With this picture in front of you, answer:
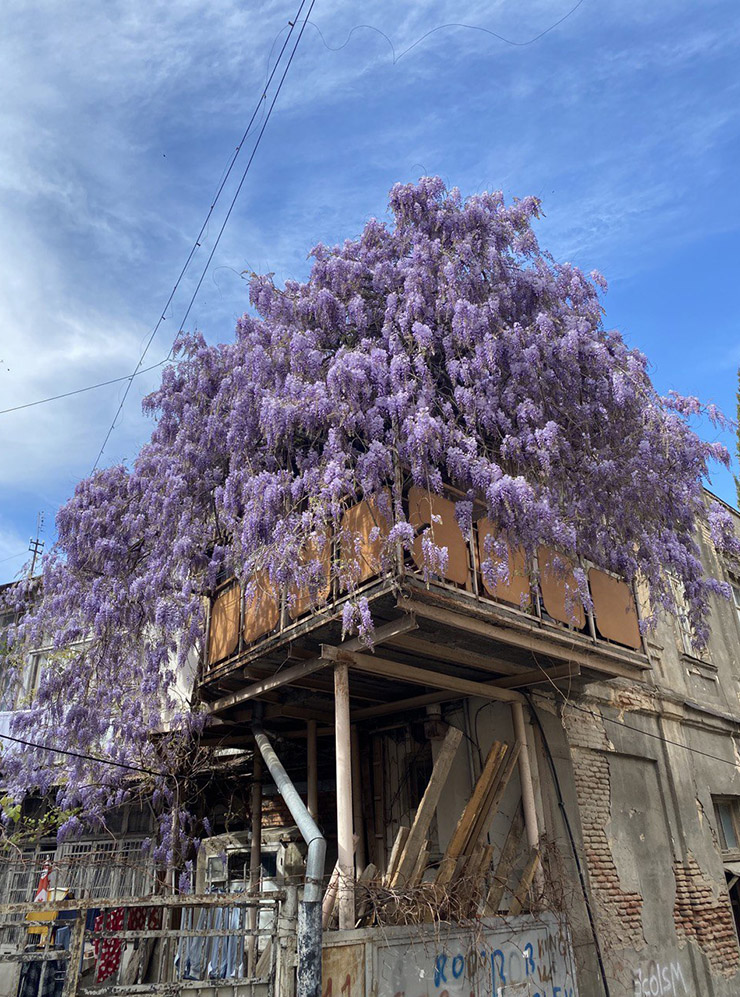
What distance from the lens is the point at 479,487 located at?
8109mm

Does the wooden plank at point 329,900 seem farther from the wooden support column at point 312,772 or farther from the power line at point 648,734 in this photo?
the power line at point 648,734

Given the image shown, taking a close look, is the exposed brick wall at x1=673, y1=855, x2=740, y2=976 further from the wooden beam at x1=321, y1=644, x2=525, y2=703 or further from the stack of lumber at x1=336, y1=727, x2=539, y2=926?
the wooden beam at x1=321, y1=644, x2=525, y2=703

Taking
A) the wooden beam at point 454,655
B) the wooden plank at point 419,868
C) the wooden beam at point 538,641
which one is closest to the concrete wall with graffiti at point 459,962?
the wooden plank at point 419,868

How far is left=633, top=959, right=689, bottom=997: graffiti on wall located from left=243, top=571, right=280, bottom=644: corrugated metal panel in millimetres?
6068

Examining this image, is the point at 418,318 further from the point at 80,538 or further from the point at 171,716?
the point at 171,716

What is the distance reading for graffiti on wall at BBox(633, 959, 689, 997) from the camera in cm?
923

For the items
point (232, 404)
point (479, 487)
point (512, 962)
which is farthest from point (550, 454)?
point (512, 962)

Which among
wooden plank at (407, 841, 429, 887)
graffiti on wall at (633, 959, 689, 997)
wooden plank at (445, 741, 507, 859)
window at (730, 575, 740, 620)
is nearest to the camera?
wooden plank at (407, 841, 429, 887)

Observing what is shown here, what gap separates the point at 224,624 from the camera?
9734 millimetres

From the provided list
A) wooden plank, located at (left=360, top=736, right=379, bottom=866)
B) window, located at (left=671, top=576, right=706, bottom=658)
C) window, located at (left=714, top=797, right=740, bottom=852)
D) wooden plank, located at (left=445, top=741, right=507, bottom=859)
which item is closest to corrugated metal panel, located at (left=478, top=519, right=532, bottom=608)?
wooden plank, located at (left=445, top=741, right=507, bottom=859)

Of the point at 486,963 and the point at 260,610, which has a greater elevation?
the point at 260,610

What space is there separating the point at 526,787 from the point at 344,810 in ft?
8.80

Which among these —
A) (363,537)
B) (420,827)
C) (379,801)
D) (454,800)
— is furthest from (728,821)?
(363,537)

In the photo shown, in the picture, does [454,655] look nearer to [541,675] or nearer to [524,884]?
[541,675]
